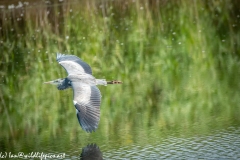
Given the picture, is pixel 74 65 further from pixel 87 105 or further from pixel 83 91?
pixel 87 105

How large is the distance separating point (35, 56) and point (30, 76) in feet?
6.03

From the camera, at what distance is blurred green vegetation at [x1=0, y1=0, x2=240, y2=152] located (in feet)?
28.2

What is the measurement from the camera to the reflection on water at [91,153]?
7238mm

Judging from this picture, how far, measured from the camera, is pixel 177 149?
713 cm

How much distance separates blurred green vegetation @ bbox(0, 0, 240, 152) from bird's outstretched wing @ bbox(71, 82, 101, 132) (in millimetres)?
704

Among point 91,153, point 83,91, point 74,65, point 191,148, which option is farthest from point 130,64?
point 191,148

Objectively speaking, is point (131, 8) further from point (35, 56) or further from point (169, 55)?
point (169, 55)

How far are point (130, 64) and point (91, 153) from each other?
4.80 m

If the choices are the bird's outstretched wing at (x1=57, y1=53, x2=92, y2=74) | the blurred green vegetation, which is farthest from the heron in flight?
the blurred green vegetation

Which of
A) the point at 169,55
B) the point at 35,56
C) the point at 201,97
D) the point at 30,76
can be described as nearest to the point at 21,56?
the point at 35,56

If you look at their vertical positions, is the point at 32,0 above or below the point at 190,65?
above

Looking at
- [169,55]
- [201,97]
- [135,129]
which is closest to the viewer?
[135,129]

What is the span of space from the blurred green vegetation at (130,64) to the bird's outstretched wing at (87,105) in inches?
27.7

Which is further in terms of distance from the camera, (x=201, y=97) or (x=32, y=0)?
(x=32, y=0)
